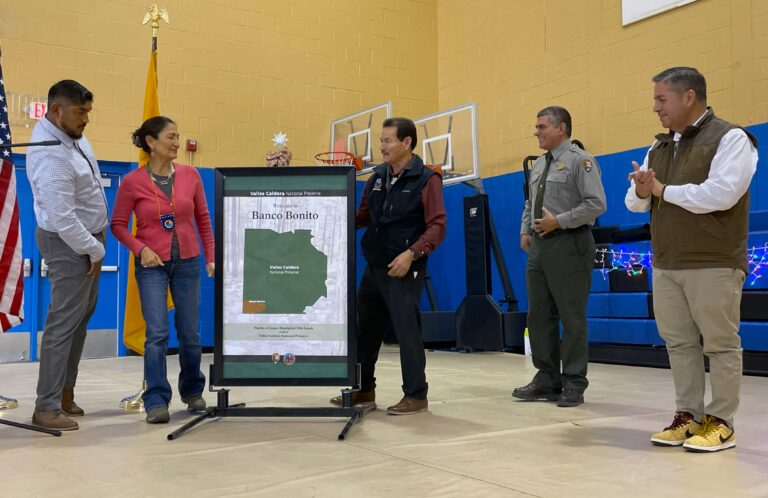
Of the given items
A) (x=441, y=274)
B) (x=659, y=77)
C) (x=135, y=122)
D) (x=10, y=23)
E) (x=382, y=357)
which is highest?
(x=10, y=23)

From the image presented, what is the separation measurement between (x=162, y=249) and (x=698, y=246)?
2.45 m

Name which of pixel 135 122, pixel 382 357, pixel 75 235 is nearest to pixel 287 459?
pixel 75 235

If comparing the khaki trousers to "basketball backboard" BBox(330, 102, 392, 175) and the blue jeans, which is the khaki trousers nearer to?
the blue jeans

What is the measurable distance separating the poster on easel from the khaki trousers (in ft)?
4.66

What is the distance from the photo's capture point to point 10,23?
740 centimetres

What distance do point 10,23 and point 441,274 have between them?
5.72m

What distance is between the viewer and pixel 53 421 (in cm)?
330

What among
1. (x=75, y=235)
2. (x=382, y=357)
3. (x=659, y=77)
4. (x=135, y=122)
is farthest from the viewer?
(x=135, y=122)

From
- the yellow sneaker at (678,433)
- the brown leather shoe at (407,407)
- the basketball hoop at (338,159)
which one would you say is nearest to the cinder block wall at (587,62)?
the basketball hoop at (338,159)

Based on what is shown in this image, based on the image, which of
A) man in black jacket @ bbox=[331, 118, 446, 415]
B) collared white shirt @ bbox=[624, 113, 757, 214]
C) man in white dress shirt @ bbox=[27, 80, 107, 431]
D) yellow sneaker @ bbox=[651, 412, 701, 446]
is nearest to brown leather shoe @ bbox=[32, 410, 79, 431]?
man in white dress shirt @ bbox=[27, 80, 107, 431]

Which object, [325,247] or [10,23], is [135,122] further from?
[325,247]

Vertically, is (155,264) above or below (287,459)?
above

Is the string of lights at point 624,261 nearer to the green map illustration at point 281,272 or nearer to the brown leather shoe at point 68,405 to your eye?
the green map illustration at point 281,272

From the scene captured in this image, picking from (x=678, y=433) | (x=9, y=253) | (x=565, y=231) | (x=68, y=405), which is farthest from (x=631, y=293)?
(x=9, y=253)
